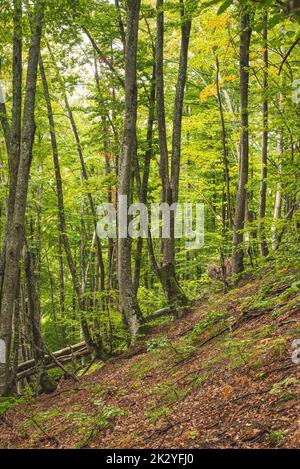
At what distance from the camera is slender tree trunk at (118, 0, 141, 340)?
956cm

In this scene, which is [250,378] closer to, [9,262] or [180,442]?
[180,442]

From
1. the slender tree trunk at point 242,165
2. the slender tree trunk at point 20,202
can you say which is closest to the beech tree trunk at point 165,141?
the slender tree trunk at point 242,165

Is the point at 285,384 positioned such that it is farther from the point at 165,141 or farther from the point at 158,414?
the point at 165,141

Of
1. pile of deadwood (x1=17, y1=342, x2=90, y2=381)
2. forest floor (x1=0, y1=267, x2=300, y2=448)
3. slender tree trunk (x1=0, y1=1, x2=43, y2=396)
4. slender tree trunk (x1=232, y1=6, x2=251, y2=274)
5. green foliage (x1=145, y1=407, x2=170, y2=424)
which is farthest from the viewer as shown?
pile of deadwood (x1=17, y1=342, x2=90, y2=381)

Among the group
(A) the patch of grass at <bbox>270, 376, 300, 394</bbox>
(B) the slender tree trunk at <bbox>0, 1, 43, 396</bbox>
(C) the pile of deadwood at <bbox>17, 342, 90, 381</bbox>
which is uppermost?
(B) the slender tree trunk at <bbox>0, 1, 43, 396</bbox>

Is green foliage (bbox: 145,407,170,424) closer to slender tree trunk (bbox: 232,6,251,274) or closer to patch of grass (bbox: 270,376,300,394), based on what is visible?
patch of grass (bbox: 270,376,300,394)

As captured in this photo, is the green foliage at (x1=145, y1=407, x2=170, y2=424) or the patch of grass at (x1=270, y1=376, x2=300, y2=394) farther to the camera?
the green foliage at (x1=145, y1=407, x2=170, y2=424)

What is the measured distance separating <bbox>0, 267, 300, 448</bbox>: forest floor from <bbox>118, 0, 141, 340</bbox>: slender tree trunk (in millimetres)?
1266

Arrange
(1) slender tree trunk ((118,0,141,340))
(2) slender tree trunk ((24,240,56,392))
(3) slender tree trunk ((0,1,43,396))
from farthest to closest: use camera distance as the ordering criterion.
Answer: (2) slender tree trunk ((24,240,56,392)) → (1) slender tree trunk ((118,0,141,340)) → (3) slender tree trunk ((0,1,43,396))

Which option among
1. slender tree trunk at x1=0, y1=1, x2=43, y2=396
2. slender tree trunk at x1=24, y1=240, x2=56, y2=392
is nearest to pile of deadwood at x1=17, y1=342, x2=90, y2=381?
slender tree trunk at x1=24, y1=240, x2=56, y2=392

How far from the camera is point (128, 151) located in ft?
32.4
